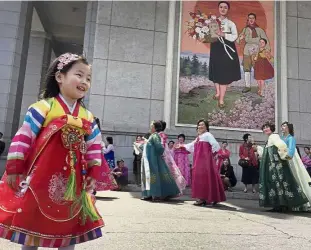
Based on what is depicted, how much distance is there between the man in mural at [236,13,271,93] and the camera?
926 cm

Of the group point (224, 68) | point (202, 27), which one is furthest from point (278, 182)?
point (202, 27)

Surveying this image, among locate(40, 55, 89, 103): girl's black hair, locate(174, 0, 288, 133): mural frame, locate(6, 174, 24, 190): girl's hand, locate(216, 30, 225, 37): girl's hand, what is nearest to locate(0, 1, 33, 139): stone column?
locate(174, 0, 288, 133): mural frame

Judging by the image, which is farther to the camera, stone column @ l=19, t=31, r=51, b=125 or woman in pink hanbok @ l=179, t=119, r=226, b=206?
stone column @ l=19, t=31, r=51, b=125

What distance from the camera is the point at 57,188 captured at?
173cm

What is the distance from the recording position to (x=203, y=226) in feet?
11.4

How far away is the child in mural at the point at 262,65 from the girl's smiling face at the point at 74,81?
26.6 feet

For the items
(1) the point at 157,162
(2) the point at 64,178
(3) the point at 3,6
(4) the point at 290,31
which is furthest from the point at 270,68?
(2) the point at 64,178

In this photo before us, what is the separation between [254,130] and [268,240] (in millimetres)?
6573

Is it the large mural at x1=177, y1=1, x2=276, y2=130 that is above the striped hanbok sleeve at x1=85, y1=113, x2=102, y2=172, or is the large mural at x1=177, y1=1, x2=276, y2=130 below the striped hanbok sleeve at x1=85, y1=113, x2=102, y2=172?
above

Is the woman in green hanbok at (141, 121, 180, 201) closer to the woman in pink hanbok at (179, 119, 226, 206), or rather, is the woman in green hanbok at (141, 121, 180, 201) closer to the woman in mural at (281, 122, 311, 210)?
the woman in pink hanbok at (179, 119, 226, 206)

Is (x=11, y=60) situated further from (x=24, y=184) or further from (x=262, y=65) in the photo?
(x=24, y=184)

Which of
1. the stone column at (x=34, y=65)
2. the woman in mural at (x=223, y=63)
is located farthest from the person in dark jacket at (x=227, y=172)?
the stone column at (x=34, y=65)

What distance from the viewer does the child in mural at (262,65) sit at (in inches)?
368

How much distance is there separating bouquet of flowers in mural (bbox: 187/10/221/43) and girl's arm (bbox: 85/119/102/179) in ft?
25.5
